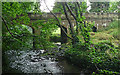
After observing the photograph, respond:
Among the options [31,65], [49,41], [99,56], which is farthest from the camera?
[31,65]

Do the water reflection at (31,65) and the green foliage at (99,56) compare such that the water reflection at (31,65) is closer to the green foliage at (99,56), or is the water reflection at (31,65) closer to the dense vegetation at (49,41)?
the dense vegetation at (49,41)

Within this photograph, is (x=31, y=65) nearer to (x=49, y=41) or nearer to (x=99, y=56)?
(x=49, y=41)

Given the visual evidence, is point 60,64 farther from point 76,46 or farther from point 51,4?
point 51,4

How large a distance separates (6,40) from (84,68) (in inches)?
150

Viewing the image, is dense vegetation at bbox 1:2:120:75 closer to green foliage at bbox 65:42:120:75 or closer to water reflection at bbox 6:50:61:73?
green foliage at bbox 65:42:120:75

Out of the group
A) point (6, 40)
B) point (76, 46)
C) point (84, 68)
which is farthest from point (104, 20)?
point (6, 40)

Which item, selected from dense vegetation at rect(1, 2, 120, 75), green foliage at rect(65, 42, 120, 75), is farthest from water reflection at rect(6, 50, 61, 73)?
green foliage at rect(65, 42, 120, 75)

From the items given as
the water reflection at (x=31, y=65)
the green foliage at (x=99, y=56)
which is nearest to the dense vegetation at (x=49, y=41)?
the green foliage at (x=99, y=56)

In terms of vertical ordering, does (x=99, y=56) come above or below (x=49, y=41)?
below

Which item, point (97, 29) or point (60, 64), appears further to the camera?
point (97, 29)

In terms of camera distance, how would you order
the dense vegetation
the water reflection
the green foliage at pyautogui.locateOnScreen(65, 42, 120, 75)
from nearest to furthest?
the dense vegetation
the green foliage at pyautogui.locateOnScreen(65, 42, 120, 75)
the water reflection

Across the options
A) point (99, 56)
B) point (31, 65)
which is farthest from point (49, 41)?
point (31, 65)

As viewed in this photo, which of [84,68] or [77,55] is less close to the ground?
[77,55]

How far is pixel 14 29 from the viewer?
3877 millimetres
